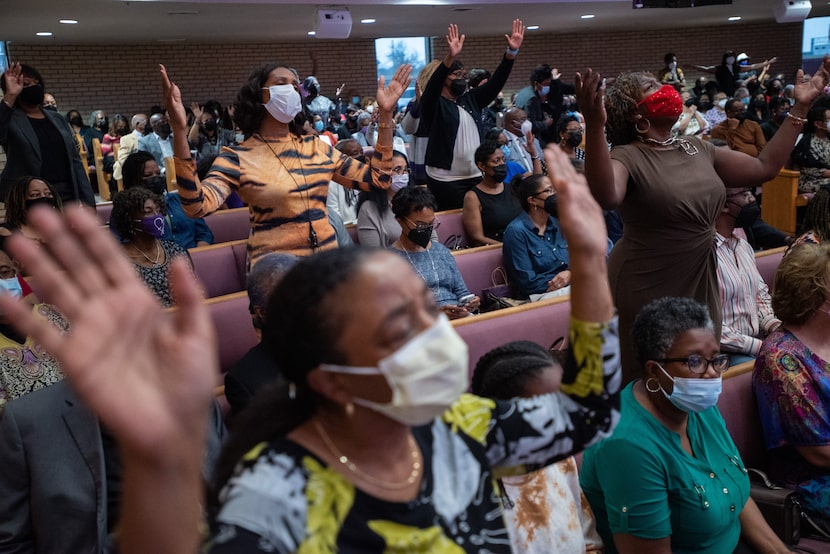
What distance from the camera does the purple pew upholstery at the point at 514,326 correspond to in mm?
3424

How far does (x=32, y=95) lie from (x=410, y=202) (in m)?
2.54

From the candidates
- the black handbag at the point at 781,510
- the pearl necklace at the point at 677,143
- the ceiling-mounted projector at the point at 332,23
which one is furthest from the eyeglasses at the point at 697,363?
the ceiling-mounted projector at the point at 332,23

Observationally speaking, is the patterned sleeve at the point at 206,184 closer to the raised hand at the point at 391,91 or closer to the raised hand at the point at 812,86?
the raised hand at the point at 391,91

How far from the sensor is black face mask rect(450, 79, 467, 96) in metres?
5.89

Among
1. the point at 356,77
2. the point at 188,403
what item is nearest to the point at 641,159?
the point at 188,403

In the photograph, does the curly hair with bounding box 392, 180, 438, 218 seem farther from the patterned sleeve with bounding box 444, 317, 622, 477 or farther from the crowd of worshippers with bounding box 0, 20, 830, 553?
the patterned sleeve with bounding box 444, 317, 622, 477

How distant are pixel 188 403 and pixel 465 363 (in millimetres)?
447

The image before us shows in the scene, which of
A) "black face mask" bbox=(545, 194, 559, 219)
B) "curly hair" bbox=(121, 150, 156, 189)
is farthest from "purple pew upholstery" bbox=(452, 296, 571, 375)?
"curly hair" bbox=(121, 150, 156, 189)

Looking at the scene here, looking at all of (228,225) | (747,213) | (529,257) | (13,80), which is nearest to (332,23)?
(228,225)

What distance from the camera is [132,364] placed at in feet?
2.86

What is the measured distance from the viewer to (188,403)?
0.90 metres

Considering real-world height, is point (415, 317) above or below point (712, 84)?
above

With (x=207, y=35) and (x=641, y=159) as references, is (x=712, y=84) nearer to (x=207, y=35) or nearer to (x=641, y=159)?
(x=207, y=35)

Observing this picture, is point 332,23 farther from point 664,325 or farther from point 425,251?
point 664,325
